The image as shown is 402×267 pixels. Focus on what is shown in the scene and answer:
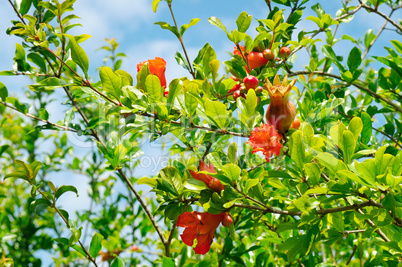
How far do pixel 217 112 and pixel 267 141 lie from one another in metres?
0.16

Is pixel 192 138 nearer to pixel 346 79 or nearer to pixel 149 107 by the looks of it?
pixel 149 107

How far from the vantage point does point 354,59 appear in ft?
5.37

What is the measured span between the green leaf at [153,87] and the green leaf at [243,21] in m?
0.40

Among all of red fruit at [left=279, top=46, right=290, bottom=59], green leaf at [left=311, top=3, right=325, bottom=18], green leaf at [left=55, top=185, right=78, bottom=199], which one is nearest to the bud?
red fruit at [left=279, top=46, right=290, bottom=59]

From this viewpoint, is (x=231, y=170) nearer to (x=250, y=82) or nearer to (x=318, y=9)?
(x=250, y=82)

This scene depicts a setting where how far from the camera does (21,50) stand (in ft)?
5.04

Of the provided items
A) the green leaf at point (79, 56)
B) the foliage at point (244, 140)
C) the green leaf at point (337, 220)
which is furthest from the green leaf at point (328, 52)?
the green leaf at point (79, 56)

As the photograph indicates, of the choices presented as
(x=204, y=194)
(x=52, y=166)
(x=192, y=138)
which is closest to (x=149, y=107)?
(x=204, y=194)

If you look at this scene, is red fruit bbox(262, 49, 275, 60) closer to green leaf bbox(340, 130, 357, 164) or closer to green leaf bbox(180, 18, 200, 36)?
green leaf bbox(180, 18, 200, 36)

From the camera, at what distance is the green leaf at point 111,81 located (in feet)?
3.68

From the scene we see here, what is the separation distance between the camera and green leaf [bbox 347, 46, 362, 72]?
1.63m

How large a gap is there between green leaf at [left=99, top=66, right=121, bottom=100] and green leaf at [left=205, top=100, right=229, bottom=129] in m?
0.31

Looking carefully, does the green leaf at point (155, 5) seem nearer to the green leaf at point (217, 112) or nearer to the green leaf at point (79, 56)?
the green leaf at point (79, 56)

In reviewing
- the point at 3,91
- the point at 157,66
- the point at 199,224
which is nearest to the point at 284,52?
the point at 157,66
